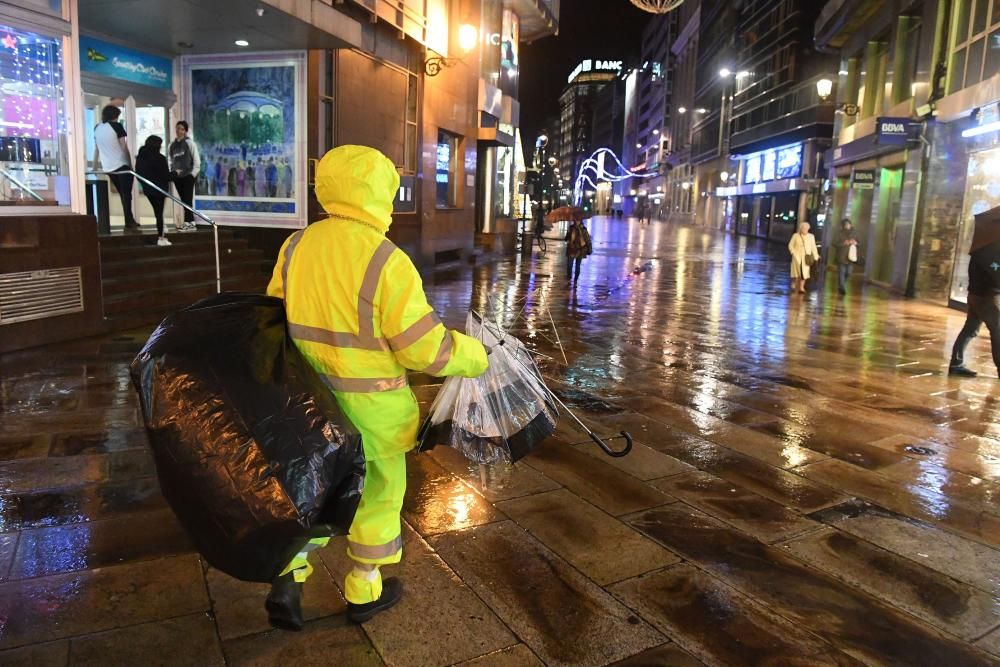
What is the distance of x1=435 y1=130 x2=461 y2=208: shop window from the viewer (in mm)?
19266

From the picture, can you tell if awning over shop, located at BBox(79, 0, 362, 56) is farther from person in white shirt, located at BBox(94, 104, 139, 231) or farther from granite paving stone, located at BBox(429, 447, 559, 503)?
granite paving stone, located at BBox(429, 447, 559, 503)

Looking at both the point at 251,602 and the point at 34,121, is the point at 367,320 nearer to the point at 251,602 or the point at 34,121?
the point at 251,602

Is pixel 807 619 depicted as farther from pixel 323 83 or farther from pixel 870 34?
pixel 870 34

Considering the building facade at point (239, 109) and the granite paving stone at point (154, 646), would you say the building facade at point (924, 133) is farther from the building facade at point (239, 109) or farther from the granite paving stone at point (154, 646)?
the granite paving stone at point (154, 646)

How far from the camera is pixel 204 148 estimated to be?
13359mm

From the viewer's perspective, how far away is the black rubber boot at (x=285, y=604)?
114 inches

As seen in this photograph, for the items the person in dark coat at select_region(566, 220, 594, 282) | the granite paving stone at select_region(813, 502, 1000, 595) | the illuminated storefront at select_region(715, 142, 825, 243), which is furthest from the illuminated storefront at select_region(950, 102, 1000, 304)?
the illuminated storefront at select_region(715, 142, 825, 243)

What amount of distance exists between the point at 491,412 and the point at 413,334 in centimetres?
67

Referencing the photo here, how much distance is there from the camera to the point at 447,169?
1989 centimetres

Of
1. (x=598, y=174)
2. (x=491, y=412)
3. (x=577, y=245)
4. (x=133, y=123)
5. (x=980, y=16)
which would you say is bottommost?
(x=491, y=412)

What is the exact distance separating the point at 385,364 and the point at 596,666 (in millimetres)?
1403

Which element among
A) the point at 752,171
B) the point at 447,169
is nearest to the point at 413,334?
the point at 447,169

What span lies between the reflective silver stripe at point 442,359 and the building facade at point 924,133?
13.3 metres

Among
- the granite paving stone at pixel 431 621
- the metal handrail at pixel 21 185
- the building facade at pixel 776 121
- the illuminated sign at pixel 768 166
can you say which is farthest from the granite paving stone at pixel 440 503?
the illuminated sign at pixel 768 166
